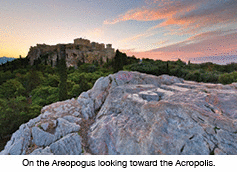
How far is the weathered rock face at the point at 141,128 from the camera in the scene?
6094 mm

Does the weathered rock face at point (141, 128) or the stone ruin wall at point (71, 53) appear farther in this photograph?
the stone ruin wall at point (71, 53)

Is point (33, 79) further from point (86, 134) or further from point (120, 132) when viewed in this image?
point (120, 132)

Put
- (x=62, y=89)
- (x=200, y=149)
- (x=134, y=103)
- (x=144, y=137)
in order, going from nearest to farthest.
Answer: (x=200, y=149), (x=144, y=137), (x=134, y=103), (x=62, y=89)

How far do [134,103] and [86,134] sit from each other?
488 centimetres

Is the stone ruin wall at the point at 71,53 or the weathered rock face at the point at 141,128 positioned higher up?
the stone ruin wall at the point at 71,53

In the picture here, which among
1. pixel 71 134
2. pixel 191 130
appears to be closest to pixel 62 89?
pixel 71 134

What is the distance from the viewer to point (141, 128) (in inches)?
297

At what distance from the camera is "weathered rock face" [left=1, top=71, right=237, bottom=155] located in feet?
20.0

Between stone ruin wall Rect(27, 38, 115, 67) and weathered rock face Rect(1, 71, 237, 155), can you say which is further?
stone ruin wall Rect(27, 38, 115, 67)

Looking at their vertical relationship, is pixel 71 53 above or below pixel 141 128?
above

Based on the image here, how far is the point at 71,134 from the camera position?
8.77 meters

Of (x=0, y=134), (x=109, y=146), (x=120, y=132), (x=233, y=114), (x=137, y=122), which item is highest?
(x=233, y=114)

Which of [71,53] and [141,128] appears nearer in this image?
[141,128]

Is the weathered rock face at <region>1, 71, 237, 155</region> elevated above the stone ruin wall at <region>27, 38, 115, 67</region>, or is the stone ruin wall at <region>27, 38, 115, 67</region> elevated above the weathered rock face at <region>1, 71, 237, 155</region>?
the stone ruin wall at <region>27, 38, 115, 67</region>
